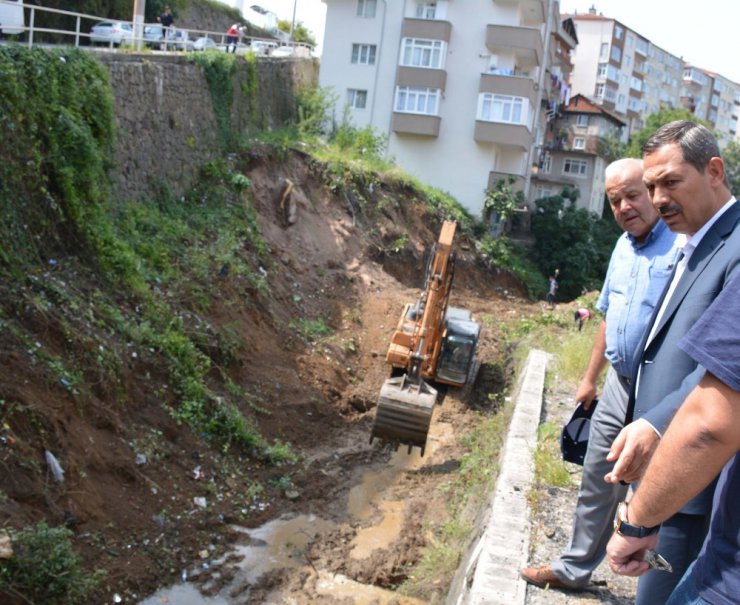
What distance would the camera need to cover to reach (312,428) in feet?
43.5

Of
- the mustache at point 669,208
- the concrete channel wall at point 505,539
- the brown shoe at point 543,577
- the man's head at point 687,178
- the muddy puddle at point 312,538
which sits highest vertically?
the man's head at point 687,178

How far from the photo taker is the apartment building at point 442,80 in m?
33.7

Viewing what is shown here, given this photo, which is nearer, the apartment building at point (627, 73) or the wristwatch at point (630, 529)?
the wristwatch at point (630, 529)

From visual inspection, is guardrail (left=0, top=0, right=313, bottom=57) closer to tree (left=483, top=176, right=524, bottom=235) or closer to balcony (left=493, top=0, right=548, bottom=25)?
balcony (left=493, top=0, right=548, bottom=25)

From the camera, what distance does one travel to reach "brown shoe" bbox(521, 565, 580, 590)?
5078 mm

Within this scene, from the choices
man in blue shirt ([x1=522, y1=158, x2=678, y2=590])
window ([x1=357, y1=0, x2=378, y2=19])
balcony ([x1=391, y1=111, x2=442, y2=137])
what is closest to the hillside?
man in blue shirt ([x1=522, y1=158, x2=678, y2=590])

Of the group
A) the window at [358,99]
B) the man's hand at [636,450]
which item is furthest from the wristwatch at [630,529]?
the window at [358,99]

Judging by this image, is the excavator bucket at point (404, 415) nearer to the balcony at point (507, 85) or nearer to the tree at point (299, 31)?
the balcony at point (507, 85)

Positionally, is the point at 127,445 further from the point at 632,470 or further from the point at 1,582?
the point at 632,470

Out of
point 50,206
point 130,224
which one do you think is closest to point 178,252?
point 130,224

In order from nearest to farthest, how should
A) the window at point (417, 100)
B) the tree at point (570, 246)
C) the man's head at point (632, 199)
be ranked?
the man's head at point (632, 199) → the window at point (417, 100) → the tree at point (570, 246)

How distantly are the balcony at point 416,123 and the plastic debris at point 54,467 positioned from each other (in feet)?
90.3

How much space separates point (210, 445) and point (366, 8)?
28.0 metres

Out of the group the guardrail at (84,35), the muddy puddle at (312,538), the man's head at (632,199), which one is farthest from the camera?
the guardrail at (84,35)
